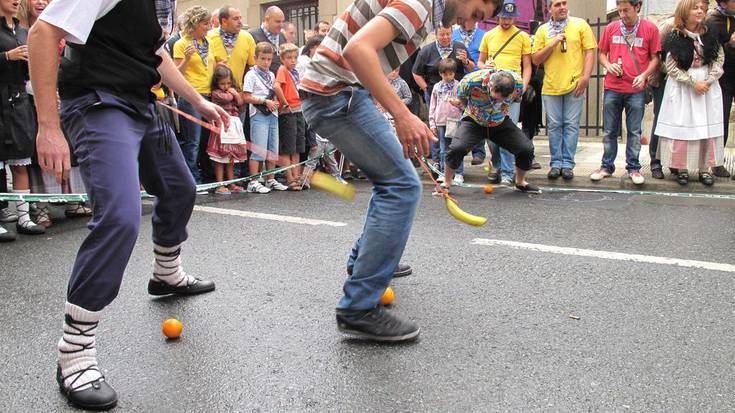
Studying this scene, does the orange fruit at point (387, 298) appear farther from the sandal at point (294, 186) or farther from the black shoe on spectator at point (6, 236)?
the sandal at point (294, 186)

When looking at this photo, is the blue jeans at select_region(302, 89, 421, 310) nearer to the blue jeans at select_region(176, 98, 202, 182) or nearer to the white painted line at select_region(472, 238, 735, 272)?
the white painted line at select_region(472, 238, 735, 272)

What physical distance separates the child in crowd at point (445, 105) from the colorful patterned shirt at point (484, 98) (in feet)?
4.32

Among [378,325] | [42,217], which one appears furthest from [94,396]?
[42,217]

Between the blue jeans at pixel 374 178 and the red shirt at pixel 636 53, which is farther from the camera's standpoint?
the red shirt at pixel 636 53

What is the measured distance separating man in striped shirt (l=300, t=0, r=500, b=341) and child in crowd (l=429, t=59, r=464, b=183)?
5692mm

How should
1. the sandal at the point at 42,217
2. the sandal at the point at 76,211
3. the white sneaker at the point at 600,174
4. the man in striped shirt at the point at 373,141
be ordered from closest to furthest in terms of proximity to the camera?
the man in striped shirt at the point at 373,141, the sandal at the point at 42,217, the sandal at the point at 76,211, the white sneaker at the point at 600,174

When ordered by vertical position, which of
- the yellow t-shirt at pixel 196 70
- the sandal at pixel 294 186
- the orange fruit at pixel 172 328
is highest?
the yellow t-shirt at pixel 196 70

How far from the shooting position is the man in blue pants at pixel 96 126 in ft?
9.11

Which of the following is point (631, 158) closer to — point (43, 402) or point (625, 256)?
point (625, 256)

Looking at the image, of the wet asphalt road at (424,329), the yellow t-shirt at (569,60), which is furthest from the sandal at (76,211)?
the yellow t-shirt at (569,60)

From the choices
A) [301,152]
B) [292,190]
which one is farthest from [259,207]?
[301,152]

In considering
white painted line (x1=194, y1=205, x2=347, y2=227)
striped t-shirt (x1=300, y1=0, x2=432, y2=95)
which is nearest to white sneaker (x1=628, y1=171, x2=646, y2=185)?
white painted line (x1=194, y1=205, x2=347, y2=227)

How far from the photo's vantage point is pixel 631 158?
847 cm

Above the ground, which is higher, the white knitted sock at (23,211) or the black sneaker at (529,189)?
the white knitted sock at (23,211)
